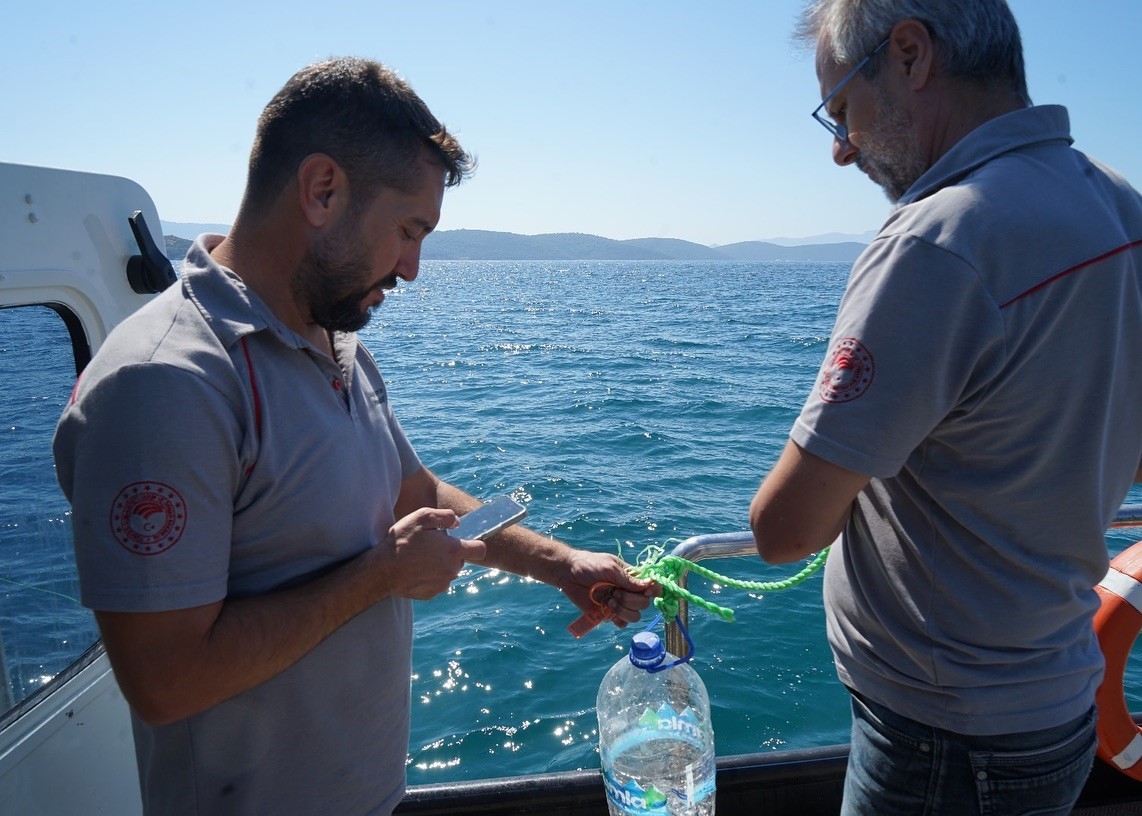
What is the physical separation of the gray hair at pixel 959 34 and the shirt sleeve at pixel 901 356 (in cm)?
45

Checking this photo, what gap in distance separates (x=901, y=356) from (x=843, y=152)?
2.37 ft

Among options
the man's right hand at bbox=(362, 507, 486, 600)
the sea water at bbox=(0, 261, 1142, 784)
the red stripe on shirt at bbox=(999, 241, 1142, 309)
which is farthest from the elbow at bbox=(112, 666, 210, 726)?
the red stripe on shirt at bbox=(999, 241, 1142, 309)

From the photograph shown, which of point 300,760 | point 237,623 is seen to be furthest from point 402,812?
point 237,623

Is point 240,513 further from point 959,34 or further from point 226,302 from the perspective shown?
point 959,34

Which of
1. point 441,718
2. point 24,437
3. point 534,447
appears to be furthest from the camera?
point 534,447

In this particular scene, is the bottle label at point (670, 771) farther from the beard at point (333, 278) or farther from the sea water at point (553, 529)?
the sea water at point (553, 529)

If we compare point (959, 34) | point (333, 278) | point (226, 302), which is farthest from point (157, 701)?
point (959, 34)

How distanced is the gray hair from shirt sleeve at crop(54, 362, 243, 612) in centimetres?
148

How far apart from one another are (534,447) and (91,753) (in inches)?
401

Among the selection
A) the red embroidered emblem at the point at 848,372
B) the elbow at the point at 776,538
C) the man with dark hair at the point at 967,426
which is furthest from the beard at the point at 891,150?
the elbow at the point at 776,538

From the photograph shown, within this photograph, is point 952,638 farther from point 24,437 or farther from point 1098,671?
point 24,437

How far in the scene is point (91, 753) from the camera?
7.20 ft

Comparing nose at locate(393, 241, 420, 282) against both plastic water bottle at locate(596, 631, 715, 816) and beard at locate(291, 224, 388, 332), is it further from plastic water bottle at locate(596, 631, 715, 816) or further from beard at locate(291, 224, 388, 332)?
plastic water bottle at locate(596, 631, 715, 816)

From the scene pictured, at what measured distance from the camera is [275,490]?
1561 millimetres
